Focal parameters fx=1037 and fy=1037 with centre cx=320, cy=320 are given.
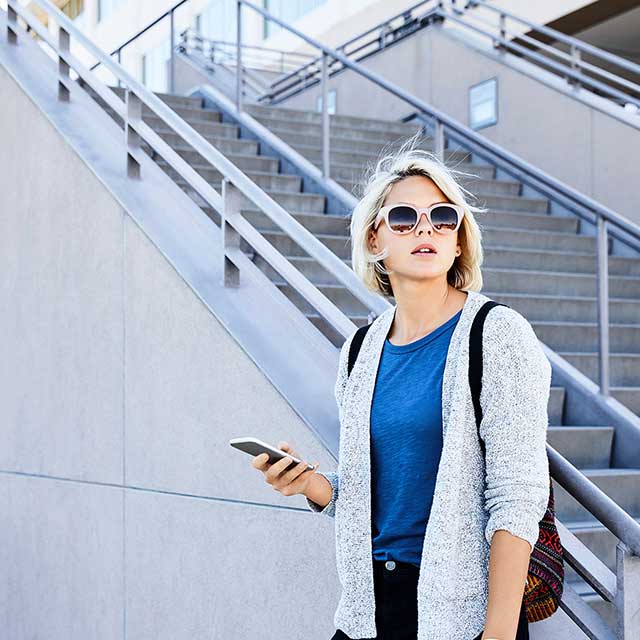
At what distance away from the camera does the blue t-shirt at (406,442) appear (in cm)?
188

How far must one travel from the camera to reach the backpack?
5.97 feet

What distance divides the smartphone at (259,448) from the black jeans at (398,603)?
259 millimetres

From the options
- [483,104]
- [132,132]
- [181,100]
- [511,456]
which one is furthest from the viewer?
[483,104]

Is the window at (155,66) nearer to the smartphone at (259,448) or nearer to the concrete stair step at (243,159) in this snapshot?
the concrete stair step at (243,159)

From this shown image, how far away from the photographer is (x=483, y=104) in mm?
8812

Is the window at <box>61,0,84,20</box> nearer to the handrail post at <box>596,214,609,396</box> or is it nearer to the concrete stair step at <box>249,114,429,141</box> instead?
the concrete stair step at <box>249,114,429,141</box>

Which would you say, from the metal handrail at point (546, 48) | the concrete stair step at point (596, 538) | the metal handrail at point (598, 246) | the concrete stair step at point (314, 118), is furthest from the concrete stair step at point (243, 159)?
the concrete stair step at point (596, 538)

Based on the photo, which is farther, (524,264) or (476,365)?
(524,264)

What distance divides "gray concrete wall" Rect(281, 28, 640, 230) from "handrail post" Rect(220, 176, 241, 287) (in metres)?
3.85

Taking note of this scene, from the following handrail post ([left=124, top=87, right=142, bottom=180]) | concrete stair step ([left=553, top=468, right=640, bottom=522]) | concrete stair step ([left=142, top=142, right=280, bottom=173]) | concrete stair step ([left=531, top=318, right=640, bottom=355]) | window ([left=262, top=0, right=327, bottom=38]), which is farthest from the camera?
window ([left=262, top=0, right=327, bottom=38])

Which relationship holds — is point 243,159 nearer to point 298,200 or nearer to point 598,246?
point 298,200

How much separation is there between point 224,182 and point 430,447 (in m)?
2.12

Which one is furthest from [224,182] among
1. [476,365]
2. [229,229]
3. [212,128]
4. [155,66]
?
[155,66]

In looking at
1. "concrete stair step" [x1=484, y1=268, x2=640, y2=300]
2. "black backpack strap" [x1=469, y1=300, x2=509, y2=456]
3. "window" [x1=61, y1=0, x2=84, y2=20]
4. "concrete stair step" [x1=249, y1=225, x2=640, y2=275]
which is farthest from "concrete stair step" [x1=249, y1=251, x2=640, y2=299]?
"window" [x1=61, y1=0, x2=84, y2=20]
